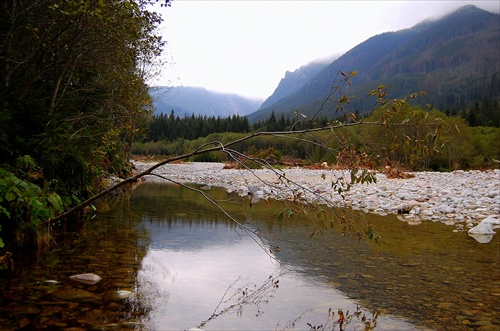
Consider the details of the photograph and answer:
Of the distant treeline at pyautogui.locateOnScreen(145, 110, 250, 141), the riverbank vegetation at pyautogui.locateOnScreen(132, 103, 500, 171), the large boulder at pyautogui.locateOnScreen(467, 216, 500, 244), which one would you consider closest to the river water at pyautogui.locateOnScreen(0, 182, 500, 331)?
the large boulder at pyautogui.locateOnScreen(467, 216, 500, 244)

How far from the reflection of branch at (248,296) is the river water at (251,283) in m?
0.01

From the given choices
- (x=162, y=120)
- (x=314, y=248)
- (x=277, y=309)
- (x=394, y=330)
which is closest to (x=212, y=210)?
(x=314, y=248)

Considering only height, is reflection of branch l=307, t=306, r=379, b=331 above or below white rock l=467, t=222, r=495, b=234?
below

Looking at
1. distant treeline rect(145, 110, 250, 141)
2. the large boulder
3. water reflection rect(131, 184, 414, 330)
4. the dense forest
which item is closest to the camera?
water reflection rect(131, 184, 414, 330)

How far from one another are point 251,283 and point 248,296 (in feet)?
1.82

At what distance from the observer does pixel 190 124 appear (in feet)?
350

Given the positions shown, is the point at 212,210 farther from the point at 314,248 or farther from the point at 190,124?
the point at 190,124

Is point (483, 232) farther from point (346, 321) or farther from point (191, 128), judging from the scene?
point (191, 128)

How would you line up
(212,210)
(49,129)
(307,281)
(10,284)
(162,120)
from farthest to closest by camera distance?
(162,120), (212,210), (49,129), (307,281), (10,284)

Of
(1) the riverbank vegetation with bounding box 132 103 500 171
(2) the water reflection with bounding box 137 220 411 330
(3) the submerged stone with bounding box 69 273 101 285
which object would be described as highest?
(1) the riverbank vegetation with bounding box 132 103 500 171

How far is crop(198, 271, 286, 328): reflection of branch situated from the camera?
4455mm

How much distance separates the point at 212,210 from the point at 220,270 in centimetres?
684

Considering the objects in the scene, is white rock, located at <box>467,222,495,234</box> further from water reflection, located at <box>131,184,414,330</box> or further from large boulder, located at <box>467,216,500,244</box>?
water reflection, located at <box>131,184,414,330</box>

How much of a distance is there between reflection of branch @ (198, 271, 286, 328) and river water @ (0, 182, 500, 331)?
0.01m
